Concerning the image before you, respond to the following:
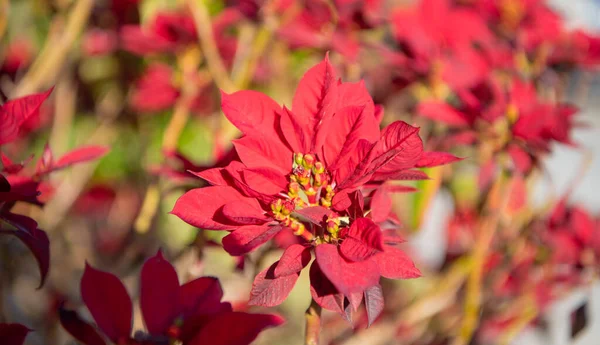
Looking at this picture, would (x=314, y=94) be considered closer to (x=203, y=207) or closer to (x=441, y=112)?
(x=203, y=207)

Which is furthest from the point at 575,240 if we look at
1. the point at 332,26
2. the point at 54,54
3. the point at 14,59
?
the point at 14,59

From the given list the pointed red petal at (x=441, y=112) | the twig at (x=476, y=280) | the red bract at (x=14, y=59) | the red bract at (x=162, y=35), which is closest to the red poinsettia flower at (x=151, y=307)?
the pointed red petal at (x=441, y=112)

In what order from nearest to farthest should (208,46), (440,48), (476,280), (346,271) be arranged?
(346,271) → (476,280) → (208,46) → (440,48)

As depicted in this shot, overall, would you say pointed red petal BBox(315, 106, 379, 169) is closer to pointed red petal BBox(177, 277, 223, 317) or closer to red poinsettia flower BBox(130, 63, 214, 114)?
pointed red petal BBox(177, 277, 223, 317)

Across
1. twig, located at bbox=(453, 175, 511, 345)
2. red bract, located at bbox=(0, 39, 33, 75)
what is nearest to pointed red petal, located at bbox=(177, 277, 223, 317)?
twig, located at bbox=(453, 175, 511, 345)

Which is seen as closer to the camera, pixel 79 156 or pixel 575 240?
pixel 79 156

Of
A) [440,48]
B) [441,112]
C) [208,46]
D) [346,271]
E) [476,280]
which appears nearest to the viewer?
[346,271]

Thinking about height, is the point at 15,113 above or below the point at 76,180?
above
